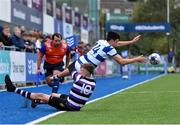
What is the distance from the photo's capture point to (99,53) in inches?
541

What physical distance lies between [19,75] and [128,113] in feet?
43.4

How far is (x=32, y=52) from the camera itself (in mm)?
27844

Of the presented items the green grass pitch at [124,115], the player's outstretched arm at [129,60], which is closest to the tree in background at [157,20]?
the green grass pitch at [124,115]

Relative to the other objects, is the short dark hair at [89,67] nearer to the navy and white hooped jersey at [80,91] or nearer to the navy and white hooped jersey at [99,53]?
the navy and white hooped jersey at [80,91]

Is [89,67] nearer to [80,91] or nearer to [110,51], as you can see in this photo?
[80,91]

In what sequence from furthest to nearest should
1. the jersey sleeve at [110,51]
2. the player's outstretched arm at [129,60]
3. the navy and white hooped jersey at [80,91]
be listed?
the jersey sleeve at [110,51], the player's outstretched arm at [129,60], the navy and white hooped jersey at [80,91]

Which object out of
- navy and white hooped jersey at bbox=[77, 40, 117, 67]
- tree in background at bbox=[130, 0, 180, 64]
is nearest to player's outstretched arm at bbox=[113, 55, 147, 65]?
navy and white hooped jersey at bbox=[77, 40, 117, 67]

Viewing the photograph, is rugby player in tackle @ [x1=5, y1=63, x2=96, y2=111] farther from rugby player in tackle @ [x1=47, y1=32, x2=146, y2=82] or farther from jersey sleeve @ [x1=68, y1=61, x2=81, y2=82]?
rugby player in tackle @ [x1=47, y1=32, x2=146, y2=82]

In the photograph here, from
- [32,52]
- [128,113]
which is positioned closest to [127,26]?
[32,52]

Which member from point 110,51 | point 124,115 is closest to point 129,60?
point 110,51

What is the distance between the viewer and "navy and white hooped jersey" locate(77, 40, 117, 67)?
13.6 meters

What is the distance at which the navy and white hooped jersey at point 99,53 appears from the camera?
13594 millimetres

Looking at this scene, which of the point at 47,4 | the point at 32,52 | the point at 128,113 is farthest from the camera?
the point at 47,4

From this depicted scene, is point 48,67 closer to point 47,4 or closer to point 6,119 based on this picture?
point 6,119
